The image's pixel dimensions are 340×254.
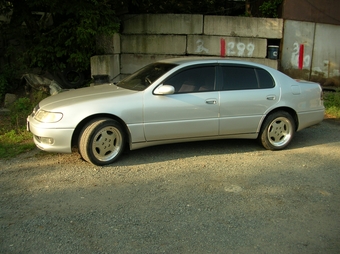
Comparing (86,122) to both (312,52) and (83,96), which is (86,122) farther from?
(312,52)

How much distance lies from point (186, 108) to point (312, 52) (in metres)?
7.48

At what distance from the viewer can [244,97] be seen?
584 centimetres

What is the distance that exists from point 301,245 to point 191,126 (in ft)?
8.49

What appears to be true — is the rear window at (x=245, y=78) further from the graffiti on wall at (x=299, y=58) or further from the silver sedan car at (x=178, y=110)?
the graffiti on wall at (x=299, y=58)

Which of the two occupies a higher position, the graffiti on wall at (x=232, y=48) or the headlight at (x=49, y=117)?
the graffiti on wall at (x=232, y=48)

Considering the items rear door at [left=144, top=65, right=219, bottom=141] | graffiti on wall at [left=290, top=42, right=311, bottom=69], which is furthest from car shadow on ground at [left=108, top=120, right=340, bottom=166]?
graffiti on wall at [left=290, top=42, right=311, bottom=69]

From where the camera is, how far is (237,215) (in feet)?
13.0

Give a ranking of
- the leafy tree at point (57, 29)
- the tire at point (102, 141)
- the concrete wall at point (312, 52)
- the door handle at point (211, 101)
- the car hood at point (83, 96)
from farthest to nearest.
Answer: the concrete wall at point (312, 52) → the leafy tree at point (57, 29) → the door handle at point (211, 101) → the car hood at point (83, 96) → the tire at point (102, 141)

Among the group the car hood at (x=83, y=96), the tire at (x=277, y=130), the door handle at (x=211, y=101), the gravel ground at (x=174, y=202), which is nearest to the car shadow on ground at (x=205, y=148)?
the gravel ground at (x=174, y=202)

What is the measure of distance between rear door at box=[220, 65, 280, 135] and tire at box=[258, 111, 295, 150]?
7.7 inches

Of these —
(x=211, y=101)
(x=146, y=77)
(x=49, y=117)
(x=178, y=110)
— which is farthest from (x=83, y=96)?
(x=211, y=101)

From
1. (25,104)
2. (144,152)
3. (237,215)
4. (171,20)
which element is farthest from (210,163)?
(171,20)

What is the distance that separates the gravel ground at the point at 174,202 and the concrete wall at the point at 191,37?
5.34 meters

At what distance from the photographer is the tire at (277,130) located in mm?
6074
